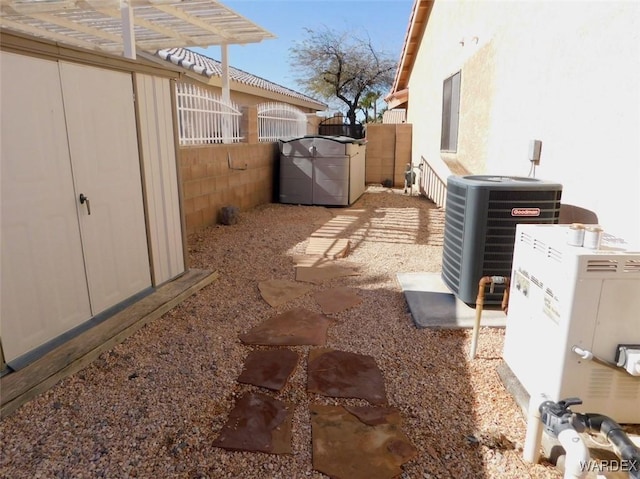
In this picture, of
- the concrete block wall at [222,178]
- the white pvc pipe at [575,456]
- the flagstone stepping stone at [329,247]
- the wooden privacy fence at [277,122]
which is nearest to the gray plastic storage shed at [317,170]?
the concrete block wall at [222,178]

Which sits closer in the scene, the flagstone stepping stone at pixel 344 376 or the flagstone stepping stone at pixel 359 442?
the flagstone stepping stone at pixel 359 442

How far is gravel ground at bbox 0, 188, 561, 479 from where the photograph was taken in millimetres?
1977

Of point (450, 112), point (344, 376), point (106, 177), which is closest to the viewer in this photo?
point (344, 376)

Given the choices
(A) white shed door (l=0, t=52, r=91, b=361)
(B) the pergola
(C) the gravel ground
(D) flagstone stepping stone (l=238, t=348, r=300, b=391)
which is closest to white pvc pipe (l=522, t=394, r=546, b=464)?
(C) the gravel ground

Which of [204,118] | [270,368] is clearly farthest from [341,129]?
[270,368]

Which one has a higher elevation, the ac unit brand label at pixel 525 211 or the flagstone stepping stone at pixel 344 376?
the ac unit brand label at pixel 525 211

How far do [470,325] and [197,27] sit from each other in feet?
24.3

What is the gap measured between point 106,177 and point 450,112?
6.34m

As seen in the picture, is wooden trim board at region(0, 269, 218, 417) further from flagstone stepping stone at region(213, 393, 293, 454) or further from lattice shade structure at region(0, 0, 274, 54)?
lattice shade structure at region(0, 0, 274, 54)

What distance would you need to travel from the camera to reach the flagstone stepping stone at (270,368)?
266cm

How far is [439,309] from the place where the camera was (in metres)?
3.63

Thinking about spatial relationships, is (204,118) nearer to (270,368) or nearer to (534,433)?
(270,368)

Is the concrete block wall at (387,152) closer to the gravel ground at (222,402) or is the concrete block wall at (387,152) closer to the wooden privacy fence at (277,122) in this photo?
the wooden privacy fence at (277,122)

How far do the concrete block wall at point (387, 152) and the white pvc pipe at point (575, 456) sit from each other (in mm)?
11461
